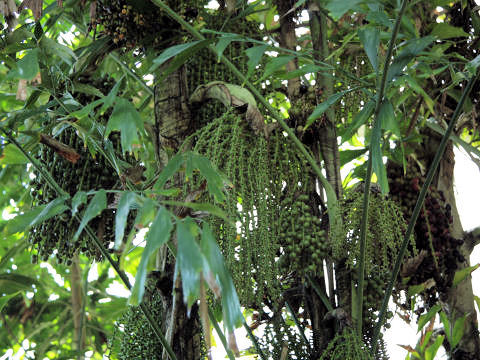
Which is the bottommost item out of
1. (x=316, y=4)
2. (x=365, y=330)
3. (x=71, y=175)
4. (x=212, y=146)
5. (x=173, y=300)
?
(x=365, y=330)

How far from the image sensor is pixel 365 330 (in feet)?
4.36

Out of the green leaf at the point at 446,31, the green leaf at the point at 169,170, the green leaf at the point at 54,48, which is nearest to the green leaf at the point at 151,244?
the green leaf at the point at 169,170

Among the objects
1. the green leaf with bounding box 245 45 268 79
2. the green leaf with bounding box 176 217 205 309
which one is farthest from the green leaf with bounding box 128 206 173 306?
the green leaf with bounding box 245 45 268 79

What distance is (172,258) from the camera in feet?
4.53

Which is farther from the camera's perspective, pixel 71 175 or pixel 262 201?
pixel 71 175

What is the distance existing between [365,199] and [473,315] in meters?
0.87

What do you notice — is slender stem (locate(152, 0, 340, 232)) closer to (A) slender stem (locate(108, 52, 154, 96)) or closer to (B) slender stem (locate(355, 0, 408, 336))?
(B) slender stem (locate(355, 0, 408, 336))

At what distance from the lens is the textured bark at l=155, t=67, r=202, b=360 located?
4.30 ft

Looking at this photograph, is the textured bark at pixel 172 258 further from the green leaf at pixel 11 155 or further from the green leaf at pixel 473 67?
the green leaf at pixel 473 67

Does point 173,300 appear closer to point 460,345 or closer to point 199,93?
point 199,93

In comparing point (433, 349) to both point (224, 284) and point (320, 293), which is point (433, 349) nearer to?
point (320, 293)

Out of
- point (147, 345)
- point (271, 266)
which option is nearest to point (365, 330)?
point (271, 266)

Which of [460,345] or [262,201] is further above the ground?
[262,201]

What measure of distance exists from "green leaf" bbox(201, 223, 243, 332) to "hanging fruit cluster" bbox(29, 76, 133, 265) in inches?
22.0
